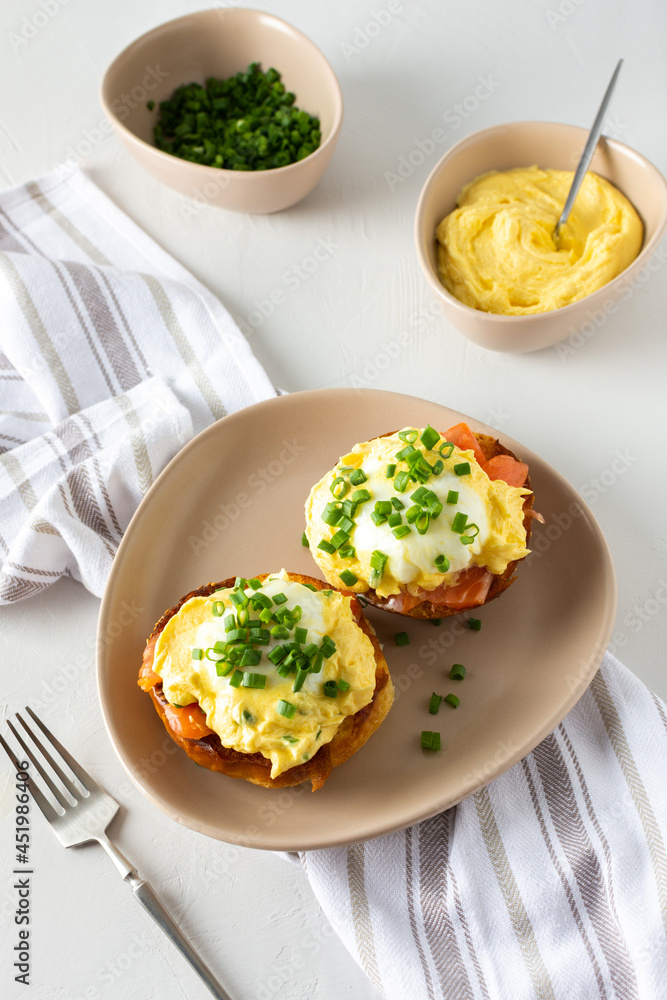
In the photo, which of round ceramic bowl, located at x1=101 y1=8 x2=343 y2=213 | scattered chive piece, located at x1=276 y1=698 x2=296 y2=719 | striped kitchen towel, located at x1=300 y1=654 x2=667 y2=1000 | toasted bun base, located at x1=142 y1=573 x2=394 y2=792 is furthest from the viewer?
round ceramic bowl, located at x1=101 y1=8 x2=343 y2=213

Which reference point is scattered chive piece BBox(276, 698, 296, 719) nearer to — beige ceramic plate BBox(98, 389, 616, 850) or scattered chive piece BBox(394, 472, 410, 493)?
beige ceramic plate BBox(98, 389, 616, 850)

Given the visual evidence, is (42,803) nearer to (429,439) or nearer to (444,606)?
(444,606)

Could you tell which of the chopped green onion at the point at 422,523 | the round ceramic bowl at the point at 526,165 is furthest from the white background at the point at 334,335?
the chopped green onion at the point at 422,523

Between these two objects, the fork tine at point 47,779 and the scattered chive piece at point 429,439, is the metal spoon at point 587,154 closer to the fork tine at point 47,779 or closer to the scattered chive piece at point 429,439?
the scattered chive piece at point 429,439

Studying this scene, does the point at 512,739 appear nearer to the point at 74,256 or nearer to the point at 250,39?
the point at 74,256

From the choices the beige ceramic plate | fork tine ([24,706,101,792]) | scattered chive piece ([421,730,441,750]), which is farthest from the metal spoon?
fork tine ([24,706,101,792])

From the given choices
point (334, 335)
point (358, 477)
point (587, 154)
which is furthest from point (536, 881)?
point (587, 154)
